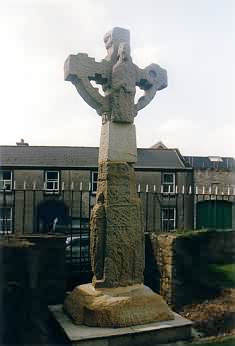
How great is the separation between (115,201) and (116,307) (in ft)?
4.66

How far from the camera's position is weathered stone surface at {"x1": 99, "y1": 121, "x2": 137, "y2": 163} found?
18.1 ft

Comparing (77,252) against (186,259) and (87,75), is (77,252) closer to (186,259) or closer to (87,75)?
(186,259)

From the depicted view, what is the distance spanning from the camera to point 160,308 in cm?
530

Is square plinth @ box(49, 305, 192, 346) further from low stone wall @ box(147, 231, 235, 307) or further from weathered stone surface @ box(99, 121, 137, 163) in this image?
weathered stone surface @ box(99, 121, 137, 163)

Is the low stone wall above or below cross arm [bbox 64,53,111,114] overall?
below

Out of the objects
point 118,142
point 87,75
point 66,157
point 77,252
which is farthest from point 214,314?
point 66,157

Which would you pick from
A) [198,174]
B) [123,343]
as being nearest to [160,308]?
[123,343]

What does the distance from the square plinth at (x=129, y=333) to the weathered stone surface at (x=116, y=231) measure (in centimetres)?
66

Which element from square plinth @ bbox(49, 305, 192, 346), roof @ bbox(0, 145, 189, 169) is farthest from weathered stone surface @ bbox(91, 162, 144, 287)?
roof @ bbox(0, 145, 189, 169)

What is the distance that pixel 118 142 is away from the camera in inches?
219

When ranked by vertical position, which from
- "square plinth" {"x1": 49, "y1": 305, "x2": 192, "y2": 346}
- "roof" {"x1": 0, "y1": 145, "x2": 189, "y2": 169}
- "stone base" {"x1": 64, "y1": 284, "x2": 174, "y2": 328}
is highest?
"roof" {"x1": 0, "y1": 145, "x2": 189, "y2": 169}

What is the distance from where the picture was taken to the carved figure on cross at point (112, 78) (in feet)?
18.0

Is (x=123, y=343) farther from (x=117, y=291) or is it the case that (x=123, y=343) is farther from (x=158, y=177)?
(x=158, y=177)

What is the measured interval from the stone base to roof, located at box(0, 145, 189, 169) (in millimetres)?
19308
